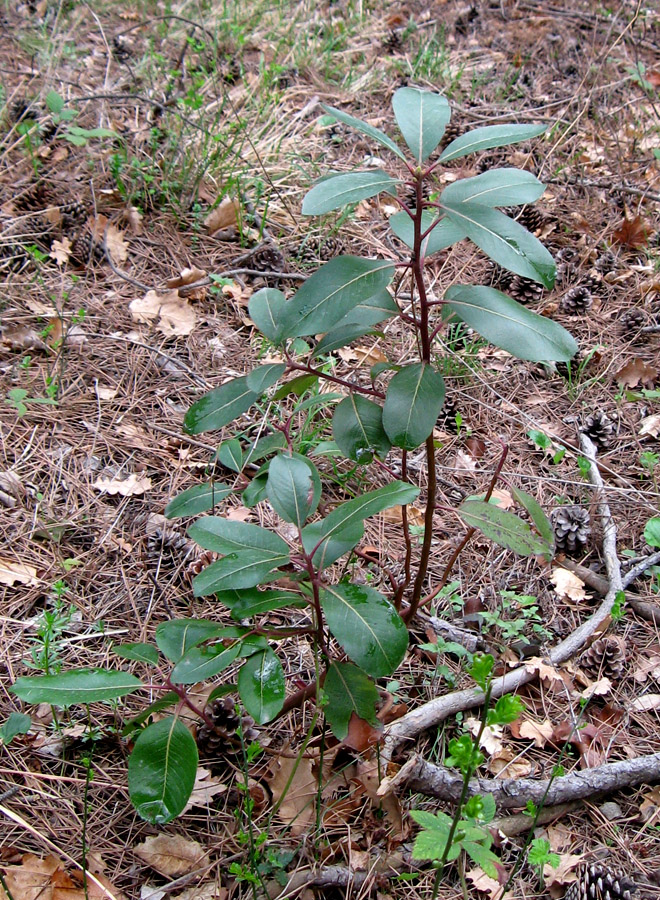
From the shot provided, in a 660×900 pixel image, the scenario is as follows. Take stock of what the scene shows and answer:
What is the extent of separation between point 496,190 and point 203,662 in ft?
3.36

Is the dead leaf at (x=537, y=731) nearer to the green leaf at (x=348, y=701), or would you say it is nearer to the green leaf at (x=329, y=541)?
the green leaf at (x=348, y=701)

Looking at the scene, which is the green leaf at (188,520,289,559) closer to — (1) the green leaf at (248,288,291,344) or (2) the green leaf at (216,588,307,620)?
(2) the green leaf at (216,588,307,620)

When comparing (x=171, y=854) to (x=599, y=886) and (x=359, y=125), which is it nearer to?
(x=599, y=886)

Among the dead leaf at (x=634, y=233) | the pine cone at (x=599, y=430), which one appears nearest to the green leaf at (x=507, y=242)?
the pine cone at (x=599, y=430)

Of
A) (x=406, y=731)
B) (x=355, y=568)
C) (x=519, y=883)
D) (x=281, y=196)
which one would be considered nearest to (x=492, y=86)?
(x=281, y=196)

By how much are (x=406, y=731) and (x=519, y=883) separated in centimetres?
35

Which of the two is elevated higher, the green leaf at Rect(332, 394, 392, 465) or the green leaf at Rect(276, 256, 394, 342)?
the green leaf at Rect(276, 256, 394, 342)

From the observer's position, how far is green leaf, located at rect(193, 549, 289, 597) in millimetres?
1188

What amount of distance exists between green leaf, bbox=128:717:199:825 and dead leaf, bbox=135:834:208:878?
0.20 m

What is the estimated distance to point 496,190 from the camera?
4.17 ft

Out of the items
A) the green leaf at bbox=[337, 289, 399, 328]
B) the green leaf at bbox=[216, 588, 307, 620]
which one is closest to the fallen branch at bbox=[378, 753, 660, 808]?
the green leaf at bbox=[216, 588, 307, 620]

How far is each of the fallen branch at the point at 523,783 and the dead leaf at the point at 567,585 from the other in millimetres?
473

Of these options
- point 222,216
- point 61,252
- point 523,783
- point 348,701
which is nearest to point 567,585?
point 523,783

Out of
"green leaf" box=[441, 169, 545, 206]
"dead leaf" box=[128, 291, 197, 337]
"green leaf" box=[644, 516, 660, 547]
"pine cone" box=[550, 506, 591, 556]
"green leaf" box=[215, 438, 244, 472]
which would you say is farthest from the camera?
"dead leaf" box=[128, 291, 197, 337]
